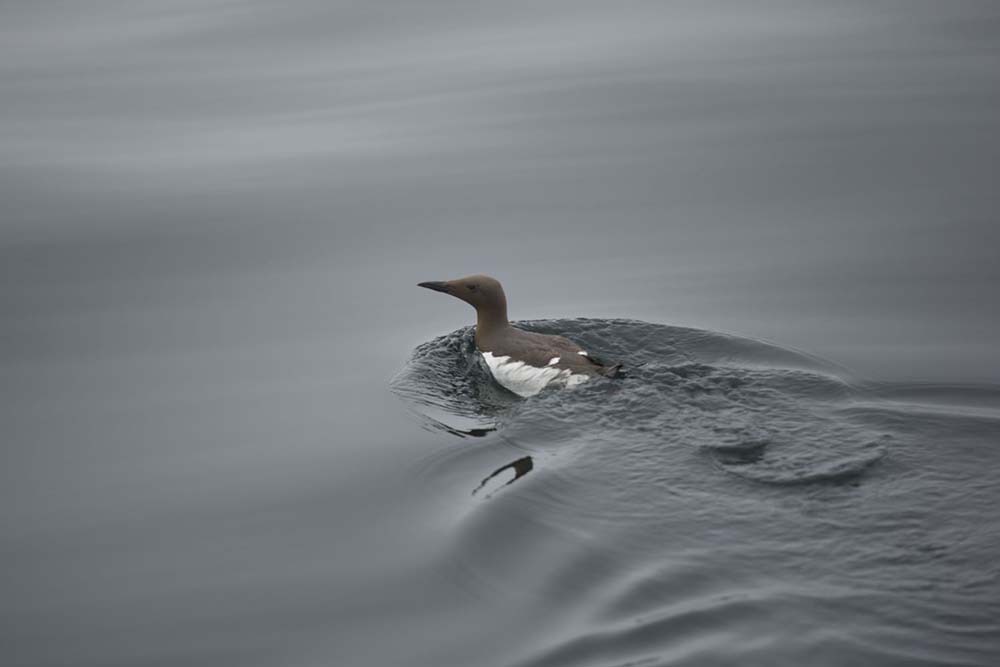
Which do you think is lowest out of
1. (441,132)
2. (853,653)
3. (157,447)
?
(853,653)

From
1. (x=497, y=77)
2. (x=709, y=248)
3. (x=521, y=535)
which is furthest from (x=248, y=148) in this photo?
(x=521, y=535)

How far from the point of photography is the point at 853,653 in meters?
6.81

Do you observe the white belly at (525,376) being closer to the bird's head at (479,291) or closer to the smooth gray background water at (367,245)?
the bird's head at (479,291)

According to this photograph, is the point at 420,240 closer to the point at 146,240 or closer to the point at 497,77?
the point at 146,240

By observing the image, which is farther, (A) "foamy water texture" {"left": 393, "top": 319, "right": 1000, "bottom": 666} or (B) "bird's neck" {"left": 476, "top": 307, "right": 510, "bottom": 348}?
(B) "bird's neck" {"left": 476, "top": 307, "right": 510, "bottom": 348}

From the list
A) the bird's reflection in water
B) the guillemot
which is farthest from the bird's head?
the bird's reflection in water

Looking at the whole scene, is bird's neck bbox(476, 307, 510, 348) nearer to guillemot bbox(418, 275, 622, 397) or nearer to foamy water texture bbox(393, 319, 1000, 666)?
guillemot bbox(418, 275, 622, 397)

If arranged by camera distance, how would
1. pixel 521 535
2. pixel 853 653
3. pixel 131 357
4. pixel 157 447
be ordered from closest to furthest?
pixel 853 653
pixel 521 535
pixel 157 447
pixel 131 357

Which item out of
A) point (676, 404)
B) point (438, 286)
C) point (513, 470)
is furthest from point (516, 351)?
point (513, 470)

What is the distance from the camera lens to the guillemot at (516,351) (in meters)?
10.7

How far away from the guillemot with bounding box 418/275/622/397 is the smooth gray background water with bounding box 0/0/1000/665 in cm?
60

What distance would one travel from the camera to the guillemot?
1073 centimetres

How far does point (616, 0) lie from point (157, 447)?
11.5 meters

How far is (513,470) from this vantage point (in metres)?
9.11
